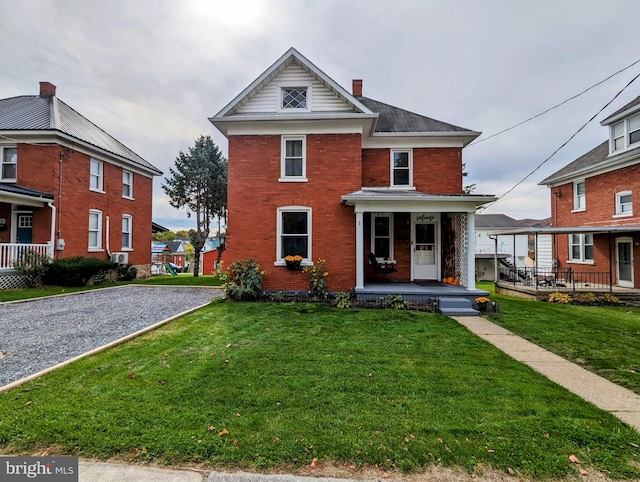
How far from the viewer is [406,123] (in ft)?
38.7

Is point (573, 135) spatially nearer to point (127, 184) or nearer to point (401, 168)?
point (401, 168)

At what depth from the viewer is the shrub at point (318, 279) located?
376 inches

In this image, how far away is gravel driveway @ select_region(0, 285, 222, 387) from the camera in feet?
16.1

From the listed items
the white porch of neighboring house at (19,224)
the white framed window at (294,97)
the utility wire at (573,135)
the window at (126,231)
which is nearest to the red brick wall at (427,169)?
the utility wire at (573,135)

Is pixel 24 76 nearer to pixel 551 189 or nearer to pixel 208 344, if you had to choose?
pixel 208 344

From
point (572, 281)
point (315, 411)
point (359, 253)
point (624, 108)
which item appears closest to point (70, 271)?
point (359, 253)

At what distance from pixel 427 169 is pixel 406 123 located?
2069 mm

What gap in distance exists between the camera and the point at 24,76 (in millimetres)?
15406

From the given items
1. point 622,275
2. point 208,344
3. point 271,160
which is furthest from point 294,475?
point 622,275

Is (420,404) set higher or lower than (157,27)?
lower

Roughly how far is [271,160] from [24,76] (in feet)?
51.8

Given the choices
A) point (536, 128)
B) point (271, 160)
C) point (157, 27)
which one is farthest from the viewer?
point (536, 128)

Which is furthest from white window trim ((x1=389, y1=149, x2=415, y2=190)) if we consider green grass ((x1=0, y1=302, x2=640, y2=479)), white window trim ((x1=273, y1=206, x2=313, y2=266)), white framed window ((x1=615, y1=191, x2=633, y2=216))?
white framed window ((x1=615, y1=191, x2=633, y2=216))

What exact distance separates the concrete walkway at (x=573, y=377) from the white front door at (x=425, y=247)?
4551 millimetres
